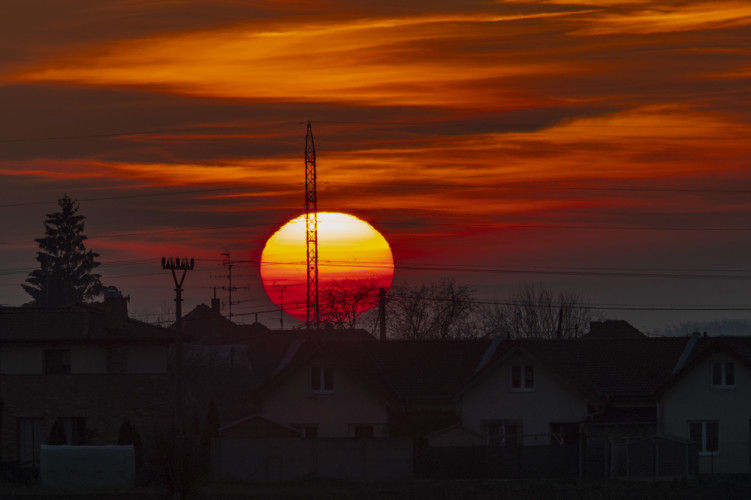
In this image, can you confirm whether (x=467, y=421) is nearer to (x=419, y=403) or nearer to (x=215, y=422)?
(x=419, y=403)

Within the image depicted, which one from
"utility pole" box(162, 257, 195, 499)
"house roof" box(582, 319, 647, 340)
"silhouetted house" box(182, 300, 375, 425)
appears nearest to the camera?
"utility pole" box(162, 257, 195, 499)

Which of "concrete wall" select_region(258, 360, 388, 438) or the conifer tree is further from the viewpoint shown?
the conifer tree

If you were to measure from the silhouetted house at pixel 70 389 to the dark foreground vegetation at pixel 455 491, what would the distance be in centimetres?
867

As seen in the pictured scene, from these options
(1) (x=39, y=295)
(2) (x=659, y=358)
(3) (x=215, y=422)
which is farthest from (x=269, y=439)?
(1) (x=39, y=295)

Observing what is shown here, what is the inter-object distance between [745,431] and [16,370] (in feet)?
117

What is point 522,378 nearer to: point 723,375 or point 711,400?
point 711,400

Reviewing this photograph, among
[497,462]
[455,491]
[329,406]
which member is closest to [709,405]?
[497,462]

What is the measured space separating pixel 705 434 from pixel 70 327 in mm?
31467

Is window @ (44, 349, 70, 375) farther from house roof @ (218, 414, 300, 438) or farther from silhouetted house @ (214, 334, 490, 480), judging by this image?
silhouetted house @ (214, 334, 490, 480)

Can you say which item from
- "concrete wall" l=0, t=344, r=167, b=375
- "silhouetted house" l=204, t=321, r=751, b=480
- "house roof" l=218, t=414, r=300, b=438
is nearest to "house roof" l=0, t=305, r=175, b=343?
"concrete wall" l=0, t=344, r=167, b=375

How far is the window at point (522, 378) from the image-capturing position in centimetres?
5953

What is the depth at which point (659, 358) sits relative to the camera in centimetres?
6359

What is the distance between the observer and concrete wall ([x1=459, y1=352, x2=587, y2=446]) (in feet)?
194

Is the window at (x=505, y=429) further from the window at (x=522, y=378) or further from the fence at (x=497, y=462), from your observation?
the fence at (x=497, y=462)
